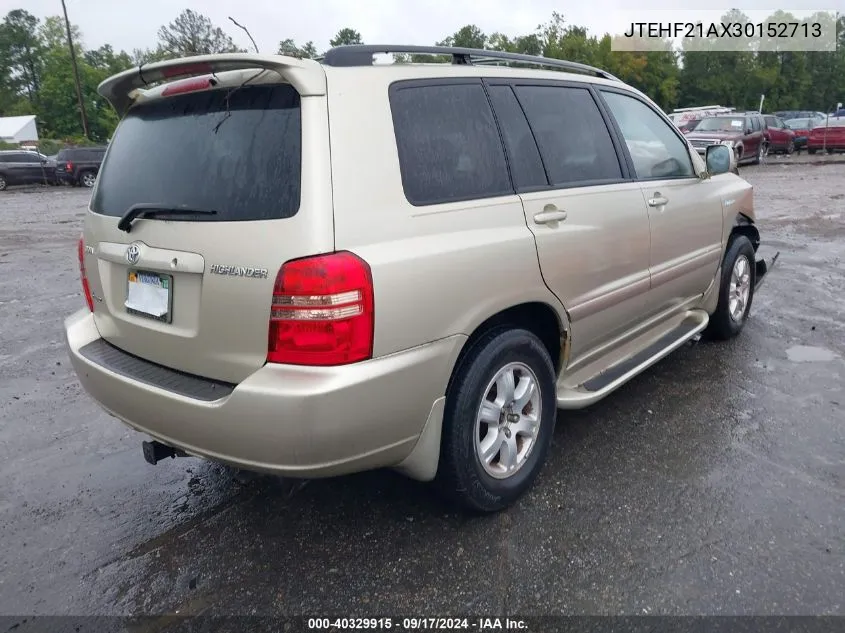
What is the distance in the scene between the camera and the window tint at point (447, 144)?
2.40m

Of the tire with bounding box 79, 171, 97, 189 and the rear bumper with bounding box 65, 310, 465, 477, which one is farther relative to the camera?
the tire with bounding box 79, 171, 97, 189

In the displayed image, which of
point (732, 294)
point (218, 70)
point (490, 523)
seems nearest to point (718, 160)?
point (732, 294)

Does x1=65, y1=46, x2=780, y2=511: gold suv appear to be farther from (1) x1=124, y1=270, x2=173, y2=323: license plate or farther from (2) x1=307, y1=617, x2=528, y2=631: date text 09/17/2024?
(2) x1=307, y1=617, x2=528, y2=631: date text 09/17/2024

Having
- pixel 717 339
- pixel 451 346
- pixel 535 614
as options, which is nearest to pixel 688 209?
pixel 717 339

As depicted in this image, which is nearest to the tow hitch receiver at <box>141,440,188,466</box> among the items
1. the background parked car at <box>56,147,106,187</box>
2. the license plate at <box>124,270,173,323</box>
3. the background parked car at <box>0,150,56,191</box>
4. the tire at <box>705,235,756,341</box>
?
the license plate at <box>124,270,173,323</box>

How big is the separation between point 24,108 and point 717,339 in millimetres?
81200

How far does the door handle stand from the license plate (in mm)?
1531

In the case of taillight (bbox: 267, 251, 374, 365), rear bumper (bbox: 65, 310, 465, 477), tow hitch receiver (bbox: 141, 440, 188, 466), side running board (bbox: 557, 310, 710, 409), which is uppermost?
taillight (bbox: 267, 251, 374, 365)

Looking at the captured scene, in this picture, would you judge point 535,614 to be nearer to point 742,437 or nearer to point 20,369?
point 742,437

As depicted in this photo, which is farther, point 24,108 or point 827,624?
point 24,108

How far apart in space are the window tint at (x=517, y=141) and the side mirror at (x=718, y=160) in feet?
6.62

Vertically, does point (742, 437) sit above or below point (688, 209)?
below

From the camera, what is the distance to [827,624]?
83.3 inches

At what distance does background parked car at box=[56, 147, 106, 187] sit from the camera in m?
24.4
